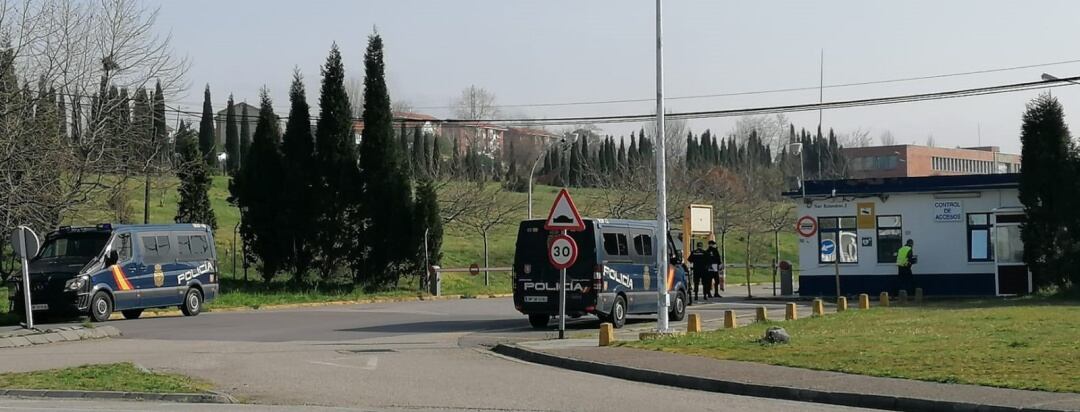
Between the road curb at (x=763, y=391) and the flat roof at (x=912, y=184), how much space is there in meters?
22.4

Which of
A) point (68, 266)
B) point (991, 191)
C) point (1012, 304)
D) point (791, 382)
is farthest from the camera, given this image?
point (991, 191)

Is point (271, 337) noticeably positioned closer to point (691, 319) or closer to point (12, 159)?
point (691, 319)

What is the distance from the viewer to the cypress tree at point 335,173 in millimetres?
41906

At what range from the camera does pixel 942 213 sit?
37.5 m

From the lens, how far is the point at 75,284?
88.7 ft

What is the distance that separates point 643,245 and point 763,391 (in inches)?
464

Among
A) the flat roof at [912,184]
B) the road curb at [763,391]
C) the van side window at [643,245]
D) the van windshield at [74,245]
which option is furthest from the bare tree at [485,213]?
the road curb at [763,391]

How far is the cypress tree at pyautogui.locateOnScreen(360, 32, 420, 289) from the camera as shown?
41562mm

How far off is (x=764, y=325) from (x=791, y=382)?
9280mm

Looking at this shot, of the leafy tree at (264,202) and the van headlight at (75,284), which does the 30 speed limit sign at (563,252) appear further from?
the leafy tree at (264,202)

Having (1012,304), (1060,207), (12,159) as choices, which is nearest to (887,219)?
(1060,207)

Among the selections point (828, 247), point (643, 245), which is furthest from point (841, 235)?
point (643, 245)

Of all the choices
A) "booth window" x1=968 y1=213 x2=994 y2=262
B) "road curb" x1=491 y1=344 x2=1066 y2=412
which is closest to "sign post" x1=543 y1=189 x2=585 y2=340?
"road curb" x1=491 y1=344 x2=1066 y2=412

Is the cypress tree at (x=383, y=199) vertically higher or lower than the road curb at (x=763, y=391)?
higher
